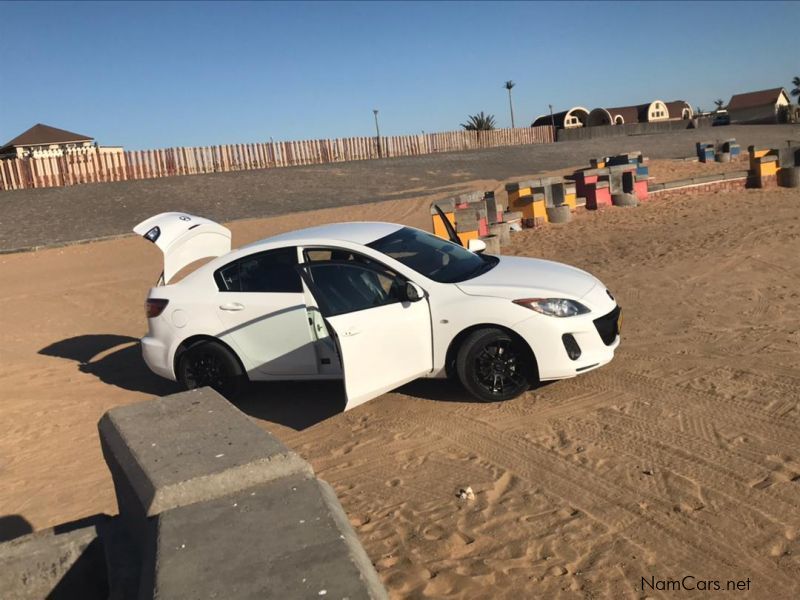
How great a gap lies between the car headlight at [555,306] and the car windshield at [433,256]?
2.37 feet

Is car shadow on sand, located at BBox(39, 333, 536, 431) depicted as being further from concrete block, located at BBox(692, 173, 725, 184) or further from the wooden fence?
the wooden fence

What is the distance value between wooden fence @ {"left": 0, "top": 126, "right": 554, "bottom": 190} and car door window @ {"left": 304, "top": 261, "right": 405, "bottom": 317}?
87.9 feet

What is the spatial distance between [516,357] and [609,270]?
592 cm

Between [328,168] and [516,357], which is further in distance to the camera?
[328,168]

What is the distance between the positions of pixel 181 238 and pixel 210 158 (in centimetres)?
2917

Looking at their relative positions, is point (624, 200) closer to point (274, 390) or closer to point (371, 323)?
point (274, 390)

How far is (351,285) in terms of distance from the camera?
6281 millimetres

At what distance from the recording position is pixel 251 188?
29.3 meters

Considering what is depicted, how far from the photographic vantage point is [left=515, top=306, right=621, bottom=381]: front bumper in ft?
19.9

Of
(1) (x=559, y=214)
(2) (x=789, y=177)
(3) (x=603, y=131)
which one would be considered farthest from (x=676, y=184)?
(3) (x=603, y=131)

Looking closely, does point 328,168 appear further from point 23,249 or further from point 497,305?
point 497,305

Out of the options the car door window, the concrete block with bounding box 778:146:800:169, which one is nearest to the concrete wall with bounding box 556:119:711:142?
the concrete block with bounding box 778:146:800:169

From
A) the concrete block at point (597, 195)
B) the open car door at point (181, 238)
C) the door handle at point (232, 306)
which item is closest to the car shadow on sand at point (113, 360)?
the open car door at point (181, 238)

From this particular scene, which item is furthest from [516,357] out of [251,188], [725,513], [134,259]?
[251,188]
